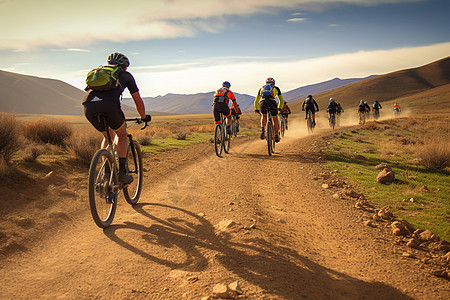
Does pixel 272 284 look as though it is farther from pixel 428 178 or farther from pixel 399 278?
pixel 428 178

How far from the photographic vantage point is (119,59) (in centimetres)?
450

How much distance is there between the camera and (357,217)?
4.97m

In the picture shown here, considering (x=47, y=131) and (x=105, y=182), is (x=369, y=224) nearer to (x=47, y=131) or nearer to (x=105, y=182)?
(x=105, y=182)

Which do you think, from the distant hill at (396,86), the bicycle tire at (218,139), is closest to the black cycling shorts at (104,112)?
the bicycle tire at (218,139)

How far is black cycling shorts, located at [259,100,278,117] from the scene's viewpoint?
10734 millimetres

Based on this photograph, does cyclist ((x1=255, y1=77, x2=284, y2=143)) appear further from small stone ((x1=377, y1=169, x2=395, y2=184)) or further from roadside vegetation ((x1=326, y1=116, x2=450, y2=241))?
small stone ((x1=377, y1=169, x2=395, y2=184))

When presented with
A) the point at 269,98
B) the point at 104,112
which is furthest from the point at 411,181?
the point at 104,112

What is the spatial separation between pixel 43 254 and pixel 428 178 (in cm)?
931

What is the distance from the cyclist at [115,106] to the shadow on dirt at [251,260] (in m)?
1.16

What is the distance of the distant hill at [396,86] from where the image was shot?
148 metres

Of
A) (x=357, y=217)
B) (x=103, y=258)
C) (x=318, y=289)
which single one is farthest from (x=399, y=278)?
(x=103, y=258)

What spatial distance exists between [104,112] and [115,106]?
7.3 inches

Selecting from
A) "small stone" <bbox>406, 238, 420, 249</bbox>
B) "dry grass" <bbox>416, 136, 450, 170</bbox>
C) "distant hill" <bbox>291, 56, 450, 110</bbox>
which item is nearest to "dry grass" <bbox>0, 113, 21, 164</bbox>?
"small stone" <bbox>406, 238, 420, 249</bbox>

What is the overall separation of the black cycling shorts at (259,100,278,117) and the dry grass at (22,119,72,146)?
328 inches
